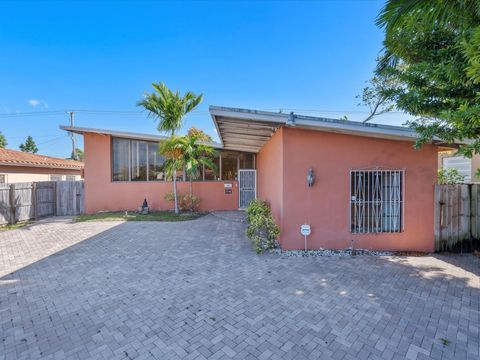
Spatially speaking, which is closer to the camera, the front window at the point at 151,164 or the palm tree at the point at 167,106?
the palm tree at the point at 167,106

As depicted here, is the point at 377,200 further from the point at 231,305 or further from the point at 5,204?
the point at 5,204

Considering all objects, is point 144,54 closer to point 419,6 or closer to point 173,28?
point 173,28

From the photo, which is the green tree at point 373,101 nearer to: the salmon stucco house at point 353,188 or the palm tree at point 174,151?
the salmon stucco house at point 353,188

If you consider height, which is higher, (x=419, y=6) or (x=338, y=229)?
(x=419, y=6)

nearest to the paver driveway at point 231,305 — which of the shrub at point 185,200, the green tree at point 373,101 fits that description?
the shrub at point 185,200

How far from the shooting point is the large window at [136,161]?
12.8 m

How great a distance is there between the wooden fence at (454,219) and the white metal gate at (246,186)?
27.5ft

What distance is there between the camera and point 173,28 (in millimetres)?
9891

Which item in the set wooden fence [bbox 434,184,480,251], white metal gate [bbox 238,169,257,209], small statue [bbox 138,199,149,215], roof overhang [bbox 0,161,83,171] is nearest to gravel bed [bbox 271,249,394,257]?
wooden fence [bbox 434,184,480,251]

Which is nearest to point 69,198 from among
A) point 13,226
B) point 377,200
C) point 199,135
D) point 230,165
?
point 13,226

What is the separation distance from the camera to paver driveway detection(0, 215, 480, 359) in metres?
2.71

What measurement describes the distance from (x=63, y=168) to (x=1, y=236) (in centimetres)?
1040

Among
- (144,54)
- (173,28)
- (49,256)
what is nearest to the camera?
(49,256)

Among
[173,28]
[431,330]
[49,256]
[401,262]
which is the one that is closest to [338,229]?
[401,262]
